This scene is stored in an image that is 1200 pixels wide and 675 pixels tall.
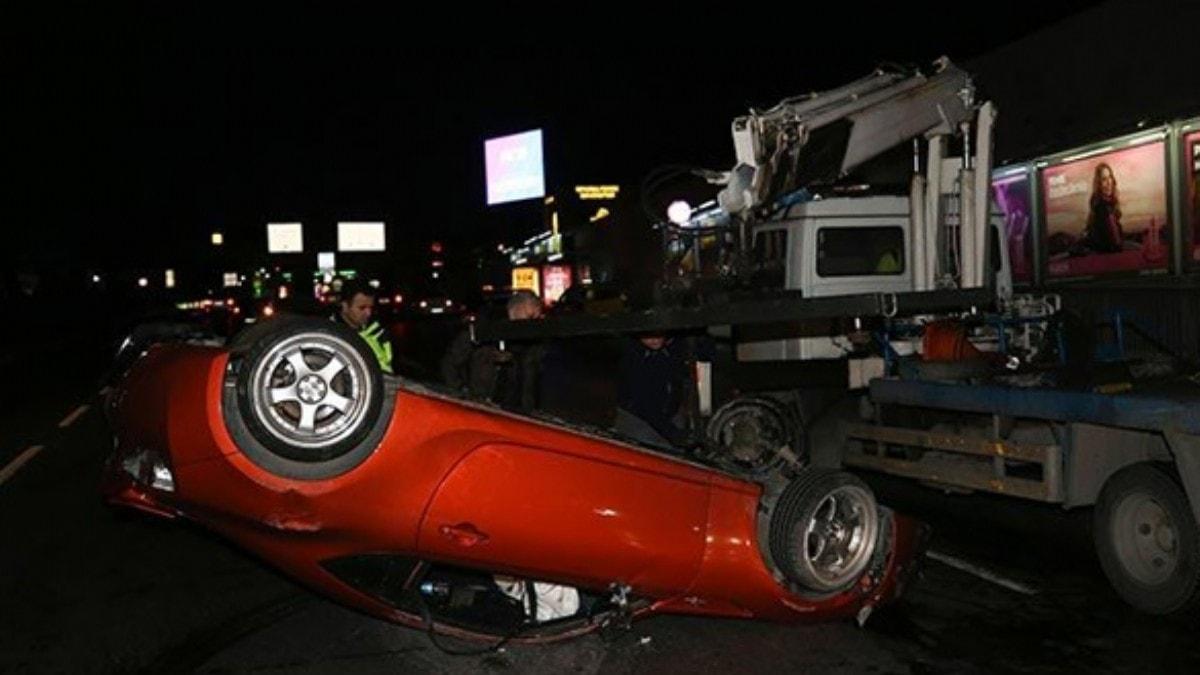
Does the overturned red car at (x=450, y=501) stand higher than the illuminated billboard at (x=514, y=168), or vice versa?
the illuminated billboard at (x=514, y=168)

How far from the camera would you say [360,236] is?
8994 centimetres

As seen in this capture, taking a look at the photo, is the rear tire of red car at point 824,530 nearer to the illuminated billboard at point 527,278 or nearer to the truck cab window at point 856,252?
the truck cab window at point 856,252

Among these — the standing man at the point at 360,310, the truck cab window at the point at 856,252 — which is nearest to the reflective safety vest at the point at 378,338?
the standing man at the point at 360,310

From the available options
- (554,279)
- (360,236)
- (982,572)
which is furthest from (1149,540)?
(360,236)

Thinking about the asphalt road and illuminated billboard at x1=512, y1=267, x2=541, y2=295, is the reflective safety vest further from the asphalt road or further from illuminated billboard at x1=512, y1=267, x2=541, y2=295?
illuminated billboard at x1=512, y1=267, x2=541, y2=295

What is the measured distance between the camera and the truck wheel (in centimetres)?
583

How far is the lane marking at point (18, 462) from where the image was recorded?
1221 cm

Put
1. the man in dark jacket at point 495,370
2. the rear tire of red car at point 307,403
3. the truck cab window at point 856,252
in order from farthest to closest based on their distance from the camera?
the truck cab window at point 856,252 < the man in dark jacket at point 495,370 < the rear tire of red car at point 307,403

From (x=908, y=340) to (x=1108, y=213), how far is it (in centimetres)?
991

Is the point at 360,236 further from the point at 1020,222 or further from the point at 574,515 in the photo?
the point at 574,515

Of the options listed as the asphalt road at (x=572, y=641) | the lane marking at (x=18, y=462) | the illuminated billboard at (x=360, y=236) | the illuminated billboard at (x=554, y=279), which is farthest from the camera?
the illuminated billboard at (x=360, y=236)

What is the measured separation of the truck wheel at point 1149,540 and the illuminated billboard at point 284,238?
93.0m

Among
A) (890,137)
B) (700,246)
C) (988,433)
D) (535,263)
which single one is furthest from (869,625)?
(535,263)

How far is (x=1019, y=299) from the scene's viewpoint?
9.38 m
